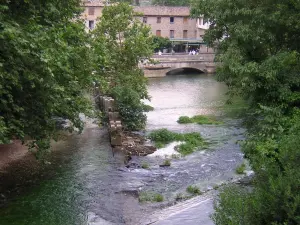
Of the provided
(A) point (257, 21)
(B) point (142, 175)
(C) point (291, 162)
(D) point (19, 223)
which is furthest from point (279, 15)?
(D) point (19, 223)

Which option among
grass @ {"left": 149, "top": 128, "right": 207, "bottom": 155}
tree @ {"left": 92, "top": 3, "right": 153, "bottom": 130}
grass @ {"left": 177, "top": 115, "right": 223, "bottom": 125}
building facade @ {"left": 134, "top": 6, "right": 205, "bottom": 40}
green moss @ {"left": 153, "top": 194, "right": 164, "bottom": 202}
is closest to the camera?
green moss @ {"left": 153, "top": 194, "right": 164, "bottom": 202}

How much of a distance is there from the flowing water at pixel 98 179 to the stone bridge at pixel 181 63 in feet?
103

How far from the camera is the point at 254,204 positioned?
7750 millimetres

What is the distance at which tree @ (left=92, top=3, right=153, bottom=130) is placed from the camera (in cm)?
2478

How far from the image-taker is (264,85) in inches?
621

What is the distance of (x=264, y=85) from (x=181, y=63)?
145 feet

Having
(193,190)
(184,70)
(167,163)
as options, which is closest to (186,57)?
(184,70)

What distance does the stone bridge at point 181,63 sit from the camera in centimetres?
5769

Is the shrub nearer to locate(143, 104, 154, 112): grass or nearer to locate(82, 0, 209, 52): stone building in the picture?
locate(143, 104, 154, 112): grass

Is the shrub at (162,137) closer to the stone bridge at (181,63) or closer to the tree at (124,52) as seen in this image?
the tree at (124,52)

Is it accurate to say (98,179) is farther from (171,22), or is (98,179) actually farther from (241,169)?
(171,22)

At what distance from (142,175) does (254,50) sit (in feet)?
20.8

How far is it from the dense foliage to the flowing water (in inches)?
110

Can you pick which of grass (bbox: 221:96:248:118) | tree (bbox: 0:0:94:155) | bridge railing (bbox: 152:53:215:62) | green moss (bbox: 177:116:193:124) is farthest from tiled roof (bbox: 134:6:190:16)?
tree (bbox: 0:0:94:155)
